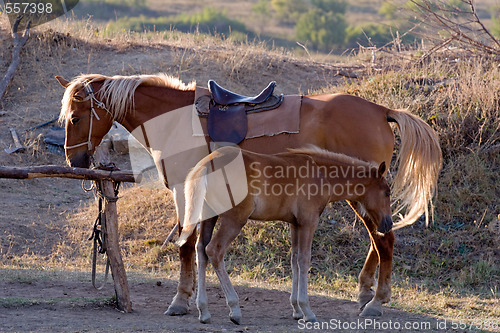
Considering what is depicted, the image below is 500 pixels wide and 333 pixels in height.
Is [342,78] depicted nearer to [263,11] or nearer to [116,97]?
[116,97]

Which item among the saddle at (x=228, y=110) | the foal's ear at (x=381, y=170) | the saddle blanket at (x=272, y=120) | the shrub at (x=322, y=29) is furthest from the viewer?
the shrub at (x=322, y=29)

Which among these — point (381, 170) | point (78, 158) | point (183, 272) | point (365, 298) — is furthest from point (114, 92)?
point (365, 298)

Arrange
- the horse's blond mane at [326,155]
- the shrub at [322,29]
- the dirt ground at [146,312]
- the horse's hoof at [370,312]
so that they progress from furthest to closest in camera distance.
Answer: the shrub at [322,29] < the horse's hoof at [370,312] < the horse's blond mane at [326,155] < the dirt ground at [146,312]

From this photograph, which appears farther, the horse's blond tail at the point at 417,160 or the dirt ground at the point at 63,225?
the horse's blond tail at the point at 417,160

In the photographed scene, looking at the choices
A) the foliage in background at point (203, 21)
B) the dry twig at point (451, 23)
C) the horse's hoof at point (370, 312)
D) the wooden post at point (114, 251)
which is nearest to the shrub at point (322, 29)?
the foliage in background at point (203, 21)

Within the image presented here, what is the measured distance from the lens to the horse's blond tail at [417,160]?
20.1 ft

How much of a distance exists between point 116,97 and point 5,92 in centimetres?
799

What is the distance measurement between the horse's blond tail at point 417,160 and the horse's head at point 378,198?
418 mm

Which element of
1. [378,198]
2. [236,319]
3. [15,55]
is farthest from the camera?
[15,55]

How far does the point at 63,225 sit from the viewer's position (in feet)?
31.3

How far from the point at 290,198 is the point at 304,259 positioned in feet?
1.80

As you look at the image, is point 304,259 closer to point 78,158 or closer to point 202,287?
point 202,287

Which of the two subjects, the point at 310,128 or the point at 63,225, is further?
the point at 63,225

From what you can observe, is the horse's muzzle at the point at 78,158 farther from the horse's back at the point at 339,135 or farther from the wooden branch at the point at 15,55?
the wooden branch at the point at 15,55
